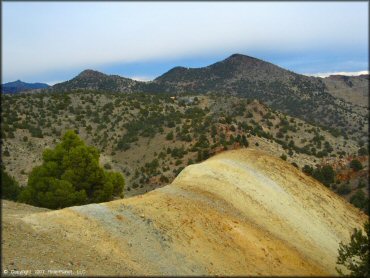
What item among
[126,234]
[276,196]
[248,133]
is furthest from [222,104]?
[126,234]

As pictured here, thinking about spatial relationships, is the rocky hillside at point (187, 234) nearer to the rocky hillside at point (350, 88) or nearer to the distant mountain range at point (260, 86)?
the distant mountain range at point (260, 86)

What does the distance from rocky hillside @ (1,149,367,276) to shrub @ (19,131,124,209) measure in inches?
171

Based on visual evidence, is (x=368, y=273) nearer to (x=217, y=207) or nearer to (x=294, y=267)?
(x=294, y=267)

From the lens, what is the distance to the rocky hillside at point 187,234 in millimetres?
17109

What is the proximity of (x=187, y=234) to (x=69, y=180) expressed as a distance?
12.8 metres

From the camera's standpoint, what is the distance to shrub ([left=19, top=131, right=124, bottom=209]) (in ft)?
96.3

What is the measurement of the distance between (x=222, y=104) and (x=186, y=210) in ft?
227

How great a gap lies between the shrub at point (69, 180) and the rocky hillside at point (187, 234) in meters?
4.35

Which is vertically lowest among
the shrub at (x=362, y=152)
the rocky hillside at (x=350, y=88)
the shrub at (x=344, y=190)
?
the shrub at (x=344, y=190)

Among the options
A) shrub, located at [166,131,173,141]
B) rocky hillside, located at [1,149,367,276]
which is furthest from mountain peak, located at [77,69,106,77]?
rocky hillside, located at [1,149,367,276]

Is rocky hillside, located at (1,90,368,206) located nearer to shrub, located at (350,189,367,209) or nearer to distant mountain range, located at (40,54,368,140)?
shrub, located at (350,189,367,209)

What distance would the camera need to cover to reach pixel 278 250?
21906 millimetres

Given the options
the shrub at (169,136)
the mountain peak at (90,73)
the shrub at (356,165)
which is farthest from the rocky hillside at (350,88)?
the shrub at (169,136)

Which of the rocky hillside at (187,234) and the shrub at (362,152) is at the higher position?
the rocky hillside at (187,234)
